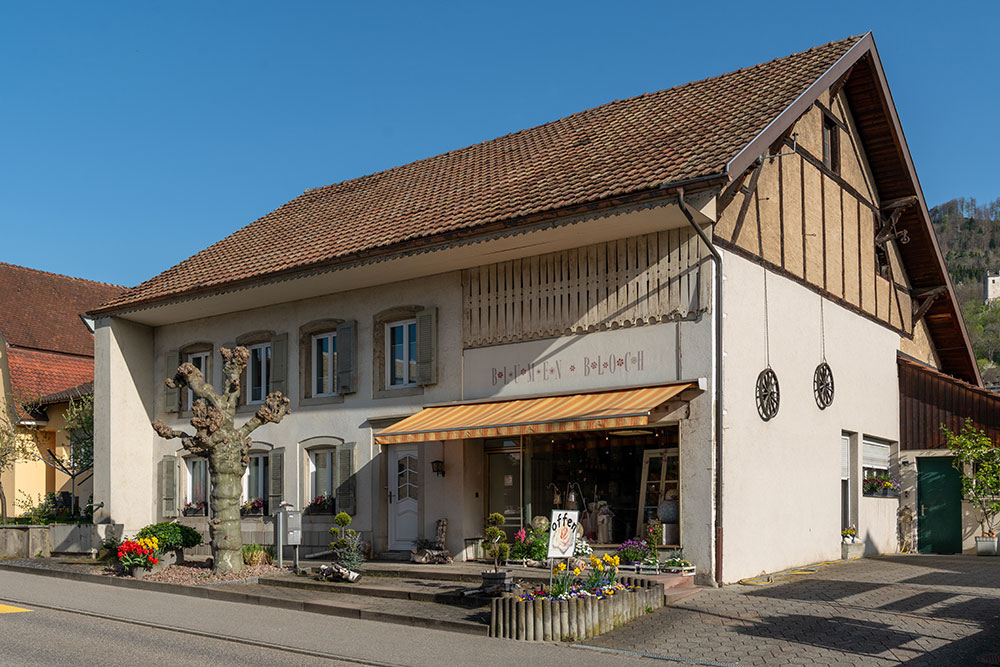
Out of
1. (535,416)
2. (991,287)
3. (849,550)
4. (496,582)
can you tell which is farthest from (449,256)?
(991,287)

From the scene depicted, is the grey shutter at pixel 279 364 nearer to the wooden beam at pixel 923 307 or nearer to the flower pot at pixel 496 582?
the flower pot at pixel 496 582

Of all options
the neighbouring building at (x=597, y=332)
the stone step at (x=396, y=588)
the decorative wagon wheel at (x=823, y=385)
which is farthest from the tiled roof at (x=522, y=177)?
the stone step at (x=396, y=588)

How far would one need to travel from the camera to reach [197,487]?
22.6 metres

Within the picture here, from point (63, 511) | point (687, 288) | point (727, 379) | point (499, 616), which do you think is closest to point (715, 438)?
point (727, 379)

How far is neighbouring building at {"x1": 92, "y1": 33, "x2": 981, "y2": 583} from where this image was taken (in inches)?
587

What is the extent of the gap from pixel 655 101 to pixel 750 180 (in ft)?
14.4

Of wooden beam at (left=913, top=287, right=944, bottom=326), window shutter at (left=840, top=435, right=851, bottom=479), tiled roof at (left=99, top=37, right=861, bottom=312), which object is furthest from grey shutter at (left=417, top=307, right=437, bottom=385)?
wooden beam at (left=913, top=287, right=944, bottom=326)

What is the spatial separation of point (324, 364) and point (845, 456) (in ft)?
33.4

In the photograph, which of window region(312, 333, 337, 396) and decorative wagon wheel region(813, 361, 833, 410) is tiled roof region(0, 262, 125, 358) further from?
decorative wagon wheel region(813, 361, 833, 410)

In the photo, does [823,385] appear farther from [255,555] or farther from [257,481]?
[257,481]

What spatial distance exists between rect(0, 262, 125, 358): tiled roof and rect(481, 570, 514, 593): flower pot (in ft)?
78.4

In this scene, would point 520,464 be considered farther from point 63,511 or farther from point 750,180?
point 63,511

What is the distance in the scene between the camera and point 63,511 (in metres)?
28.5

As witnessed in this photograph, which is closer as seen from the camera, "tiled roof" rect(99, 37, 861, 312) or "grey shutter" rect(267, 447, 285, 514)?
"tiled roof" rect(99, 37, 861, 312)
